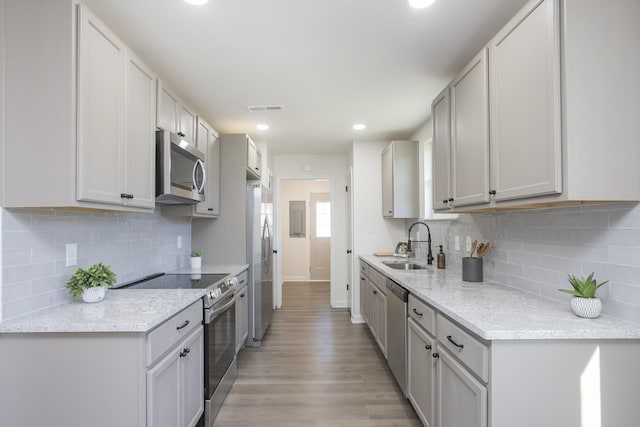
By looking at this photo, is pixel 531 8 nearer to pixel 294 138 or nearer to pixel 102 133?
pixel 102 133

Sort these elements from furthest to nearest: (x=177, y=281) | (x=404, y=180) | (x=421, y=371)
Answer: (x=404, y=180) < (x=177, y=281) < (x=421, y=371)

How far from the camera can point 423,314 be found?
2018mm

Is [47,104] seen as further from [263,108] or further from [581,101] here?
[581,101]

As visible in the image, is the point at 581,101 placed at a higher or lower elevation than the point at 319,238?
higher

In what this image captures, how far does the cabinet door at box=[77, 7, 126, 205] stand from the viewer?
1.51 meters

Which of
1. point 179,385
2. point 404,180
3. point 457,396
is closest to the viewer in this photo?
point 457,396

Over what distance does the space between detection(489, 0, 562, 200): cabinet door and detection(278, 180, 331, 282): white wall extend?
5.97 meters

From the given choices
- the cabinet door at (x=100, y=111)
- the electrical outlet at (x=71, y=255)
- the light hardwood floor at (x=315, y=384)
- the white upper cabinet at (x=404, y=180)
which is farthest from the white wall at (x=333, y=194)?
the cabinet door at (x=100, y=111)

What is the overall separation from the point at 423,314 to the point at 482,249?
780mm

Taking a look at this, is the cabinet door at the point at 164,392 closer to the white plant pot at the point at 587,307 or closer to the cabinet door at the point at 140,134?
the cabinet door at the point at 140,134

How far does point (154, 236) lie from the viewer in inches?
111

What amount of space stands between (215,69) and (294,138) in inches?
76.8

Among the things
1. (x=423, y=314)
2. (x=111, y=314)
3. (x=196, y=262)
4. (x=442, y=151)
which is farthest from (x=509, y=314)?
(x=196, y=262)

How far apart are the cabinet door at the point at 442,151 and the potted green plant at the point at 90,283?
2166 millimetres
